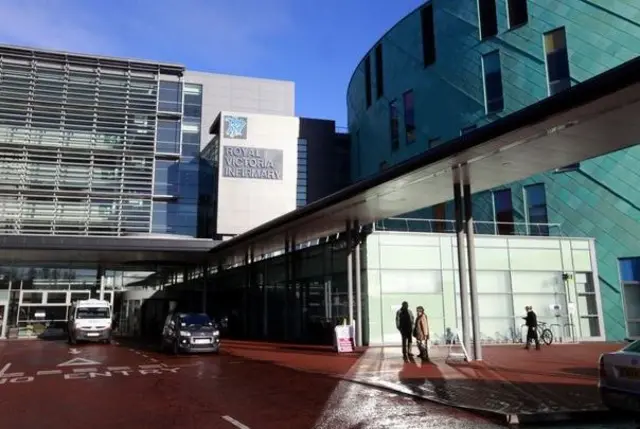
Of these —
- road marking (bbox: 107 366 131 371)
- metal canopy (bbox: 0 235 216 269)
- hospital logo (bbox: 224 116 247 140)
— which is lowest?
road marking (bbox: 107 366 131 371)

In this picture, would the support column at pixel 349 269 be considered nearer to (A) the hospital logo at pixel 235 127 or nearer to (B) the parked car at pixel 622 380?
(B) the parked car at pixel 622 380

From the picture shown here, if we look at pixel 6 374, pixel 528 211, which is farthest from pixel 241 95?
pixel 6 374

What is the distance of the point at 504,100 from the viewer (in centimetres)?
3328

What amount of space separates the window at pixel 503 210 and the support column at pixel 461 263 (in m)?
16.0

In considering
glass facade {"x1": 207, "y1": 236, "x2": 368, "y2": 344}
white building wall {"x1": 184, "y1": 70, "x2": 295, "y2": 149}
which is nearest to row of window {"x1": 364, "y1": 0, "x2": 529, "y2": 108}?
glass facade {"x1": 207, "y1": 236, "x2": 368, "y2": 344}

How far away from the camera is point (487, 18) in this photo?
1362 inches

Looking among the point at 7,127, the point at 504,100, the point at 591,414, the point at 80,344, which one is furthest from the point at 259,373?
the point at 7,127

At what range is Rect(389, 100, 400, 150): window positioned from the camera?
41.1m

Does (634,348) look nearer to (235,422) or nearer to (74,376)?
(235,422)

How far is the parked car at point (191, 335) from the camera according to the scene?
2106 cm

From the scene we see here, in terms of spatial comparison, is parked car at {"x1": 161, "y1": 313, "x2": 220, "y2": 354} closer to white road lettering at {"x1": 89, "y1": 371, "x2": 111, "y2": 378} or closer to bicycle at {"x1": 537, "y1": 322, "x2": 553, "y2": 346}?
white road lettering at {"x1": 89, "y1": 371, "x2": 111, "y2": 378}

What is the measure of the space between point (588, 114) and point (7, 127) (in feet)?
160

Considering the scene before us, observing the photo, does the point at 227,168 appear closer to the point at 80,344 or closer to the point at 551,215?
the point at 80,344

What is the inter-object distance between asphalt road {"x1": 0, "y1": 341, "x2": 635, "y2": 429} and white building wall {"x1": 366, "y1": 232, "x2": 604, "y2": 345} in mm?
8923
